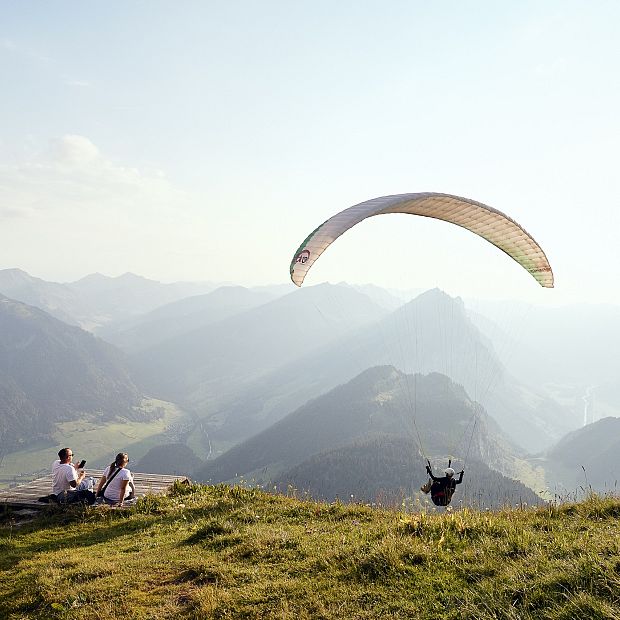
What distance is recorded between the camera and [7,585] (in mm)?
7605

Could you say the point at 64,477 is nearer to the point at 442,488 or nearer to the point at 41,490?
the point at 41,490

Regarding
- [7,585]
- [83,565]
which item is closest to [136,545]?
[83,565]

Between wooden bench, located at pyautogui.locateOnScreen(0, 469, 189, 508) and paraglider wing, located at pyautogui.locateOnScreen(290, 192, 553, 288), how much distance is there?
7477mm

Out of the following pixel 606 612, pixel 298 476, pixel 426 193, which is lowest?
pixel 298 476

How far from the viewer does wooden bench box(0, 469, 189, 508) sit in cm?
1245

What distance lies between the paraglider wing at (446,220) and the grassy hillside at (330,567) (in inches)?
243

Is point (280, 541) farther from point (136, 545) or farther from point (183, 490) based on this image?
point (183, 490)

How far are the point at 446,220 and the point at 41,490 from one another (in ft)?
49.9

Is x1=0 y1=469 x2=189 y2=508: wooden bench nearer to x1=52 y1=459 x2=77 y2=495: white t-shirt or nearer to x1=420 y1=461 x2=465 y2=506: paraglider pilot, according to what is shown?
x1=52 y1=459 x2=77 y2=495: white t-shirt

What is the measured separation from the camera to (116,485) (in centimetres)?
1230

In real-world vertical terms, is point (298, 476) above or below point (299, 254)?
below

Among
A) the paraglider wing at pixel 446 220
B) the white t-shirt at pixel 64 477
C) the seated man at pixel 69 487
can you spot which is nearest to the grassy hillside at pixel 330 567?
the seated man at pixel 69 487

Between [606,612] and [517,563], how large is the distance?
1.75m

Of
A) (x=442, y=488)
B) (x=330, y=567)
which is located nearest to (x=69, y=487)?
(x=330, y=567)
